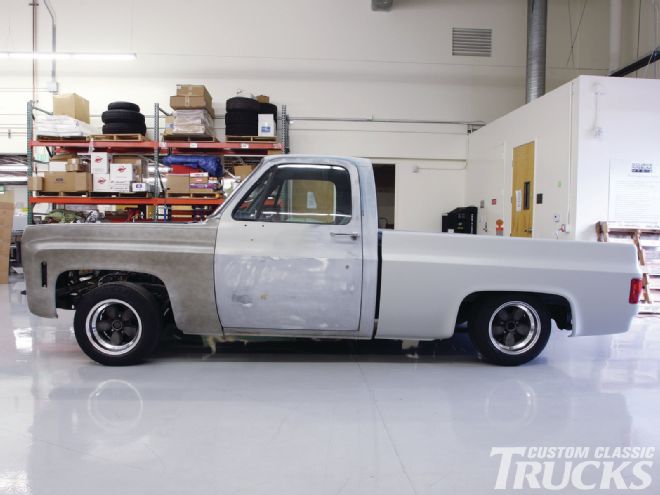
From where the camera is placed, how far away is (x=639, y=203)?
7.19m

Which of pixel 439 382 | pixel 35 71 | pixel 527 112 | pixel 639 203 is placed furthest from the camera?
pixel 35 71

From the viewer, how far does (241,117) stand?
31.0ft

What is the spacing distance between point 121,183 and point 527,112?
7.59m

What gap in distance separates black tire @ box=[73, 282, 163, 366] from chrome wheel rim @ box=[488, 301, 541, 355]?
2805mm

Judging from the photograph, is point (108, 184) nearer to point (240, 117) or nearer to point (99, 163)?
point (99, 163)

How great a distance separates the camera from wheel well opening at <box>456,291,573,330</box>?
13.1ft

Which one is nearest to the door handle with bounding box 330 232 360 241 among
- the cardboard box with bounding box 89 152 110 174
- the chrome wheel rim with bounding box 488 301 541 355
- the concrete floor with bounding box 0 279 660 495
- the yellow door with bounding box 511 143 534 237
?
the concrete floor with bounding box 0 279 660 495

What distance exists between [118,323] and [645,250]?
7.42m

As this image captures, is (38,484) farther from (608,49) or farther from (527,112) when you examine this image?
(608,49)

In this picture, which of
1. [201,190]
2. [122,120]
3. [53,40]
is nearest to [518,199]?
[201,190]

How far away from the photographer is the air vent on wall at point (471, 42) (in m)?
11.4

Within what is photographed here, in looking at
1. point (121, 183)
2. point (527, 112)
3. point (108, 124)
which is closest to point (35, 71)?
point (108, 124)

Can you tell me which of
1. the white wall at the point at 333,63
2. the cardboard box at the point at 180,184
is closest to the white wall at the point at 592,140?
the white wall at the point at 333,63
